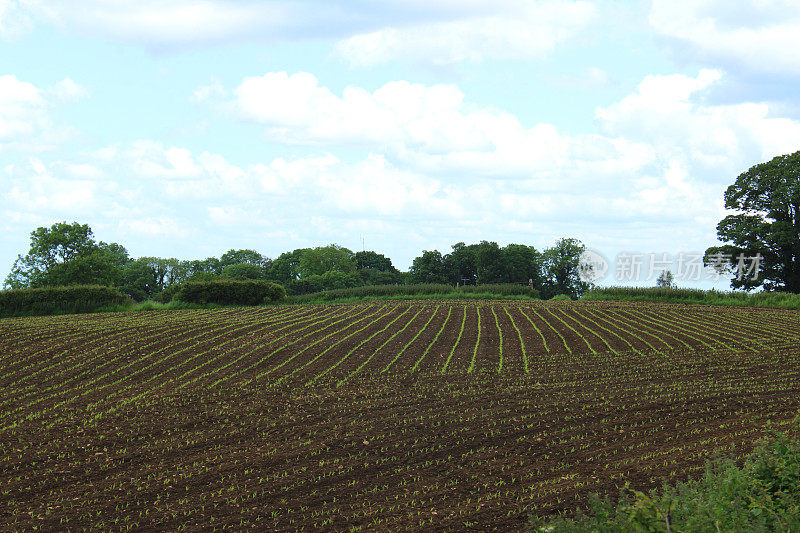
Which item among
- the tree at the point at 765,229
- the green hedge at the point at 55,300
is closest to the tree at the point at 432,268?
the tree at the point at 765,229

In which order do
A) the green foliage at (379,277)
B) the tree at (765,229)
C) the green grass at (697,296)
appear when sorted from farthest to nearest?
the green foliage at (379,277), the tree at (765,229), the green grass at (697,296)

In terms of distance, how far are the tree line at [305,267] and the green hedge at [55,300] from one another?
18.9m

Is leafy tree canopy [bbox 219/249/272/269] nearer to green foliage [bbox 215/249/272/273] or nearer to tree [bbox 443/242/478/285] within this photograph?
green foliage [bbox 215/249/272/273]

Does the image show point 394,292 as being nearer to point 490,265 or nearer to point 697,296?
point 697,296

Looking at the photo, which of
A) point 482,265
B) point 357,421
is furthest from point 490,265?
point 357,421

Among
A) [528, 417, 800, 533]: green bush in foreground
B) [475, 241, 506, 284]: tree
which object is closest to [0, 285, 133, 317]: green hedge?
[528, 417, 800, 533]: green bush in foreground

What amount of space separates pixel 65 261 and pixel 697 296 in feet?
165

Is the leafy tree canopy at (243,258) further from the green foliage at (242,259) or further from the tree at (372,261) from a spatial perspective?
the tree at (372,261)

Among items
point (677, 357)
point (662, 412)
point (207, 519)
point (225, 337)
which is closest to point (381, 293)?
point (225, 337)

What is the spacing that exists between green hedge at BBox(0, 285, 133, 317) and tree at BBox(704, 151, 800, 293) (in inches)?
1676

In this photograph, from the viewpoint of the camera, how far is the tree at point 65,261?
53156 mm

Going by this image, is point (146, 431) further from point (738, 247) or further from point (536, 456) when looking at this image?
point (738, 247)

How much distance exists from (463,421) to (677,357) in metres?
10.6

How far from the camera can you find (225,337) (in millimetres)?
22781
